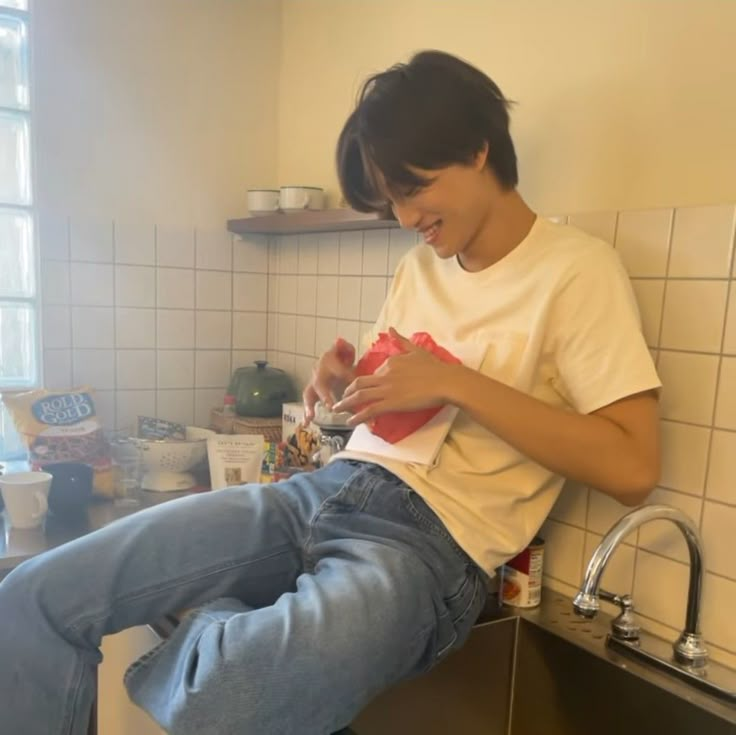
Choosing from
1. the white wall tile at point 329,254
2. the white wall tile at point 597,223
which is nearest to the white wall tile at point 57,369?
the white wall tile at point 329,254

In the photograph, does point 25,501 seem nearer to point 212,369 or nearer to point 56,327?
point 56,327

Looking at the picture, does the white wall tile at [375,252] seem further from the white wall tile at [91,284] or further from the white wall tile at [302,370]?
the white wall tile at [91,284]

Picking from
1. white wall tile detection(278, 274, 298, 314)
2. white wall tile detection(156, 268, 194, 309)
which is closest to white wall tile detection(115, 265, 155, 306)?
white wall tile detection(156, 268, 194, 309)

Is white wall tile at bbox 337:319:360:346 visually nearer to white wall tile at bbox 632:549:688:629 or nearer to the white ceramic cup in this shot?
the white ceramic cup

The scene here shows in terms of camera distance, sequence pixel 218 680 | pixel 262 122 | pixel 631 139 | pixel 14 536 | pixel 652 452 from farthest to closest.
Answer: pixel 262 122 → pixel 14 536 → pixel 631 139 → pixel 652 452 → pixel 218 680

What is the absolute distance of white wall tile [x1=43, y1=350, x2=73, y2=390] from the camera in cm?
172

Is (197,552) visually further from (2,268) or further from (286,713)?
(2,268)

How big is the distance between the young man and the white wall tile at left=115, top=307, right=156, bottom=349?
0.89 meters

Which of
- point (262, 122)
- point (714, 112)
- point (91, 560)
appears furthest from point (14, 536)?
point (714, 112)

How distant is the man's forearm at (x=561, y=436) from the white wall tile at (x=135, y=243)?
115 cm

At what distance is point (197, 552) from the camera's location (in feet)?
3.09

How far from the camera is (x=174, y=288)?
1.85m

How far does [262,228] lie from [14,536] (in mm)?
871

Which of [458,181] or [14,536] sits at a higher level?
[458,181]
